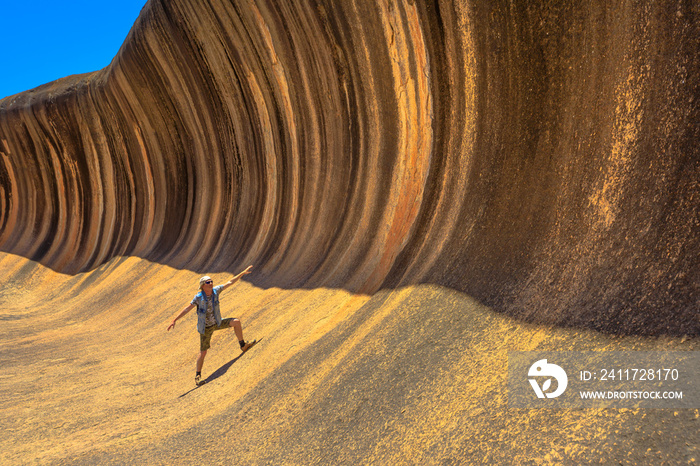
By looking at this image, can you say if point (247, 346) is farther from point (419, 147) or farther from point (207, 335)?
point (419, 147)

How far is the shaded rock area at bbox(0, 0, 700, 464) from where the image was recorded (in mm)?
2332

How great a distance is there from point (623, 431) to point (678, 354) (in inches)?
14.3

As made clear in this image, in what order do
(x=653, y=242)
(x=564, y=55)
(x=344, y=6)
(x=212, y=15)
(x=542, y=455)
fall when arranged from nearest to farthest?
1. (x=542, y=455)
2. (x=653, y=242)
3. (x=564, y=55)
4. (x=344, y=6)
5. (x=212, y=15)

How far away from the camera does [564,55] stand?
→ 3.39 m

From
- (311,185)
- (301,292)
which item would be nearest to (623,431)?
(301,292)

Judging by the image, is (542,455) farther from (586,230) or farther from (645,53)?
(645,53)

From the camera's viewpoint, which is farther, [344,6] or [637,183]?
[344,6]
